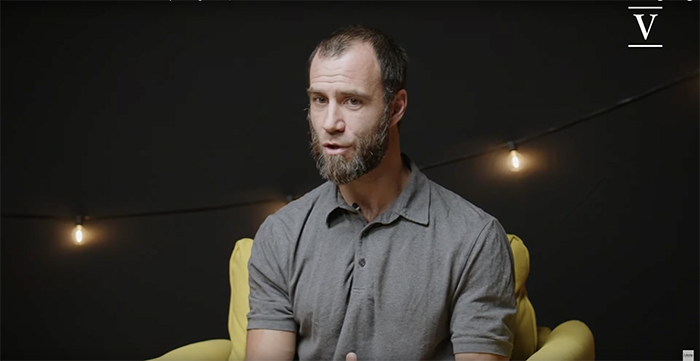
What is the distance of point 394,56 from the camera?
1.82m

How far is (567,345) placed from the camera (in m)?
2.04

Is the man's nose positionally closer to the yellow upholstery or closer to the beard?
the beard

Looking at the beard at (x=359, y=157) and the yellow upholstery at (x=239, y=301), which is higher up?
the beard at (x=359, y=157)

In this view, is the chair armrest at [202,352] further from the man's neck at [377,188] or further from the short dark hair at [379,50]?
the short dark hair at [379,50]

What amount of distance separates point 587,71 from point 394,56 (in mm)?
1321

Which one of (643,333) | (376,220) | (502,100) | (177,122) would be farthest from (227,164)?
(643,333)

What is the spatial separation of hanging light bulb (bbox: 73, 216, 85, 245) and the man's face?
4.71ft

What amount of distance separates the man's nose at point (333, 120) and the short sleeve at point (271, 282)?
0.33 m

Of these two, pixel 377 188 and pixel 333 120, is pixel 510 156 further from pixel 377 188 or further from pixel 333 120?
pixel 333 120

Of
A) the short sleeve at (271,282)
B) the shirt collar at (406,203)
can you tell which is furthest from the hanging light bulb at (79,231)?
the shirt collar at (406,203)

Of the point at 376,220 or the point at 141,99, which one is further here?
the point at 141,99

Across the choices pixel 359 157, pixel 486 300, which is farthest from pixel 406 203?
pixel 486 300

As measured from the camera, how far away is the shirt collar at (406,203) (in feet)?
6.05

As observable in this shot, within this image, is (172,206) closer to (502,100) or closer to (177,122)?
(177,122)
